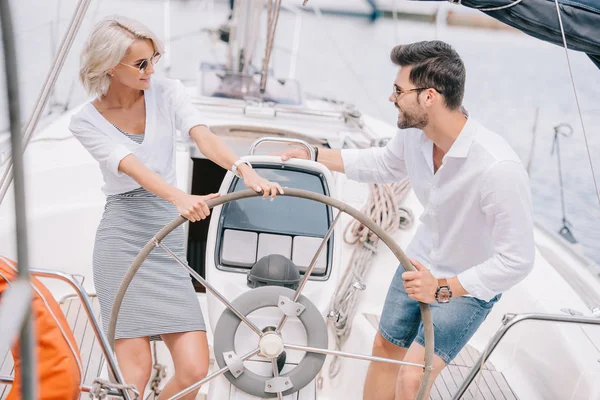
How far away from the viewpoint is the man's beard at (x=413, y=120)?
1337 millimetres

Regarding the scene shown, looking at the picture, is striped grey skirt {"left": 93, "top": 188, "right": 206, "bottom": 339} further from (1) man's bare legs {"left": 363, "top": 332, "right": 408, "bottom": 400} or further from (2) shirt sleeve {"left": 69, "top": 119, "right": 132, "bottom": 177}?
(1) man's bare legs {"left": 363, "top": 332, "right": 408, "bottom": 400}

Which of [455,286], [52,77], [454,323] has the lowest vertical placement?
[454,323]

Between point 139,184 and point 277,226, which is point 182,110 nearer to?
point 139,184

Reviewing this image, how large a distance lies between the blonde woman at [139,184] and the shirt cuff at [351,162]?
31 centimetres

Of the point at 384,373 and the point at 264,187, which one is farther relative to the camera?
the point at 384,373

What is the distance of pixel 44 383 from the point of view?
1.10 m

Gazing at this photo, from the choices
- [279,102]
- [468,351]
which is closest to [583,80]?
[279,102]

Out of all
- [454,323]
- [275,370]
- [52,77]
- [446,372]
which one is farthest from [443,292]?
[52,77]

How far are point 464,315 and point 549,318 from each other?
0.18 m

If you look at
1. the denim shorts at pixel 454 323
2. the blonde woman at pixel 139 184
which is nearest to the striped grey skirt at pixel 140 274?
the blonde woman at pixel 139 184

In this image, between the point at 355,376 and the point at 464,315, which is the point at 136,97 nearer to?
the point at 464,315

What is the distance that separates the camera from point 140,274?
5.07 ft

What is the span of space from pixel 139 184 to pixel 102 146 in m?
0.12

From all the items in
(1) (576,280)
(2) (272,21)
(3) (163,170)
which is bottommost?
(1) (576,280)
